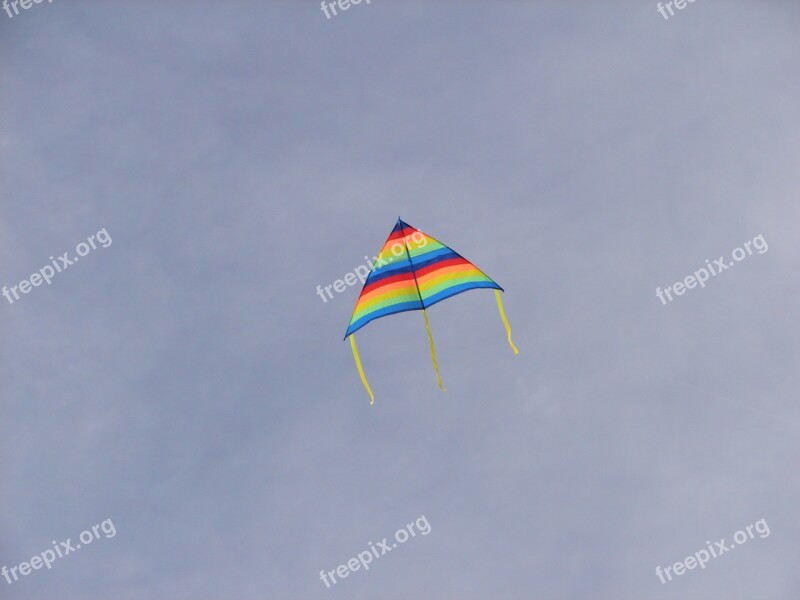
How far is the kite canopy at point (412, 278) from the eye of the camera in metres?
20.8

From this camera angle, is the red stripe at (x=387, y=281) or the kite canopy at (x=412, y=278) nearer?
the kite canopy at (x=412, y=278)

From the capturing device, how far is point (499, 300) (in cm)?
2122

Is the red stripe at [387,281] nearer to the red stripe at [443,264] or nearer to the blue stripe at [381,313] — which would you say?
the red stripe at [443,264]

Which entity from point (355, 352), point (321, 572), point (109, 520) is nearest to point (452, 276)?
point (355, 352)

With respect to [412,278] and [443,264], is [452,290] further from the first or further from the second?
[412,278]

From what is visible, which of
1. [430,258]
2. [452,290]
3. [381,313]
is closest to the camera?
[430,258]

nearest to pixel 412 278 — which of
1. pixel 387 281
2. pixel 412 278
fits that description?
pixel 412 278

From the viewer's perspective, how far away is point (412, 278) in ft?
69.7

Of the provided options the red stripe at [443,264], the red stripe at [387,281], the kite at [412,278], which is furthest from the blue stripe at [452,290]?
the red stripe at [387,281]

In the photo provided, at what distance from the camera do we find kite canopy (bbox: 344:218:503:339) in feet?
68.4

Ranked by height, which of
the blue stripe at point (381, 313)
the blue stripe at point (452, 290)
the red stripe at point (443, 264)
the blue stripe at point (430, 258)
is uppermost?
the blue stripe at point (430, 258)

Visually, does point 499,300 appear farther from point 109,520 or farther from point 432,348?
point 109,520

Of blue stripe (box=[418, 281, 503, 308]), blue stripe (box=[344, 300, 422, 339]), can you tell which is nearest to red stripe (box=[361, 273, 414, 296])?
blue stripe (box=[344, 300, 422, 339])

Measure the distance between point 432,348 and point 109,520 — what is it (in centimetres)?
1957
